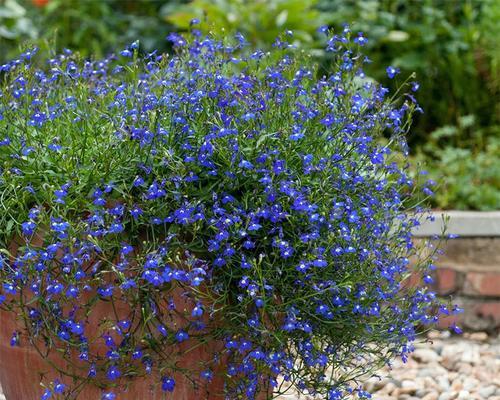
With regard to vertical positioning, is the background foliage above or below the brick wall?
above

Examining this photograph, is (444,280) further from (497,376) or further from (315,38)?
(315,38)

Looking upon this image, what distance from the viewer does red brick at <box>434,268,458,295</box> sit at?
3717 mm

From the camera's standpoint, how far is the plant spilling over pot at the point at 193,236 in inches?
77.7

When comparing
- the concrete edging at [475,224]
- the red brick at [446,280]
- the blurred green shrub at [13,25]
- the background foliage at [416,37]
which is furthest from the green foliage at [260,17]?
the red brick at [446,280]

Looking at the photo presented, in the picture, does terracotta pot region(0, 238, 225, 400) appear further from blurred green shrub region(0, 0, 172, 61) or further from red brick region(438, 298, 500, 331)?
blurred green shrub region(0, 0, 172, 61)

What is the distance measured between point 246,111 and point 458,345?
1888 mm

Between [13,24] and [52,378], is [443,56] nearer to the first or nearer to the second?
[13,24]

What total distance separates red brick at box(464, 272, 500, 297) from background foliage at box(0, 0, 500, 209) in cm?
65

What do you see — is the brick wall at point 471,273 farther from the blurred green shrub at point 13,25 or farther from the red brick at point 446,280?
the blurred green shrub at point 13,25

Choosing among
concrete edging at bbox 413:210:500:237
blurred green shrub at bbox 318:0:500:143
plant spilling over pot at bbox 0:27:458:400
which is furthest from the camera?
blurred green shrub at bbox 318:0:500:143

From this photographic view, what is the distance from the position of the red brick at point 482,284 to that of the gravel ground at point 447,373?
183mm

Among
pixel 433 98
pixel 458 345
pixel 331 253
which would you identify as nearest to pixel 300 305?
pixel 331 253

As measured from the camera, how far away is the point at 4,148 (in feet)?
7.14

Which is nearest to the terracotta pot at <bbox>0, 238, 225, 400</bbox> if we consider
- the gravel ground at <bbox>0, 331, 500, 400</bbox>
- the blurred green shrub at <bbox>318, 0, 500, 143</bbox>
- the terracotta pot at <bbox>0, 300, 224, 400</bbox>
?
the terracotta pot at <bbox>0, 300, 224, 400</bbox>
